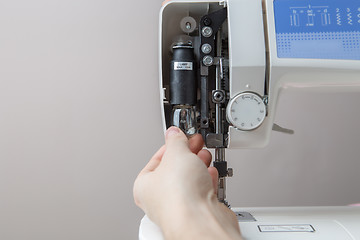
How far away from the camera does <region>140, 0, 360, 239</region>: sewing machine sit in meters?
1.13

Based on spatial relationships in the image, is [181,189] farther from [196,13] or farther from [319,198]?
[319,198]

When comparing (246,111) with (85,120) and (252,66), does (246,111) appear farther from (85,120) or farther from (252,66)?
(85,120)

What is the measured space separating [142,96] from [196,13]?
0.86 metres

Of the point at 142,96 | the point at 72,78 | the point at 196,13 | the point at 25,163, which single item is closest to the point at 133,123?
the point at 142,96

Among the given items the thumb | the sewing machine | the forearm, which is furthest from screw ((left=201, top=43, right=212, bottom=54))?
the forearm

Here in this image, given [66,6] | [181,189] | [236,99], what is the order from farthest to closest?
[66,6] < [236,99] < [181,189]

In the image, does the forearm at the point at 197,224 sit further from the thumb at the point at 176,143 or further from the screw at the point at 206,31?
the screw at the point at 206,31

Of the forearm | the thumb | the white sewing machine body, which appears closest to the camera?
the forearm

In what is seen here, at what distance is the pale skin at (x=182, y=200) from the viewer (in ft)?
2.42

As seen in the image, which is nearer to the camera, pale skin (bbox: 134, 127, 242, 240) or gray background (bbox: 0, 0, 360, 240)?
pale skin (bbox: 134, 127, 242, 240)

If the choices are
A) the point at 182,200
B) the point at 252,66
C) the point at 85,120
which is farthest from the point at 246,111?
the point at 85,120

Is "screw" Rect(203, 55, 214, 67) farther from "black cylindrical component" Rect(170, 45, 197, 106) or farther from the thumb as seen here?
the thumb

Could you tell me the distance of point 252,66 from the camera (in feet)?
3.74

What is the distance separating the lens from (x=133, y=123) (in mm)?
2057
